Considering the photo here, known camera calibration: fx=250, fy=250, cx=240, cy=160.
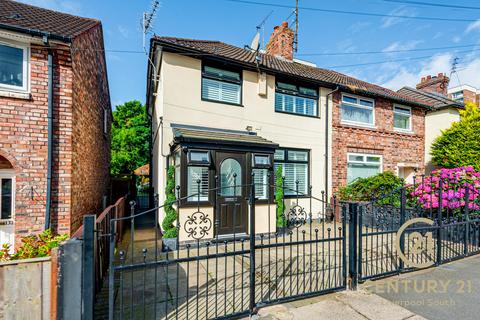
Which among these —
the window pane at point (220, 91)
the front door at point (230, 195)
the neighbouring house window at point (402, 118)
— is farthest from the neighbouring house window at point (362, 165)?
the front door at point (230, 195)

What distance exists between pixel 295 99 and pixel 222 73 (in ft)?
10.3

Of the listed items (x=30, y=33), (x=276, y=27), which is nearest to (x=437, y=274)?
(x=30, y=33)

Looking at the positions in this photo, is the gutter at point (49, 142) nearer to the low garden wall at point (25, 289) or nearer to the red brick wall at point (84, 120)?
the red brick wall at point (84, 120)

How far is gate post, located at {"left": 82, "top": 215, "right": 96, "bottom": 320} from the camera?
2.44 meters

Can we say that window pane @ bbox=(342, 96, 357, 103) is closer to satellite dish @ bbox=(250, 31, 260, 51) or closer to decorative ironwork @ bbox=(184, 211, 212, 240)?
satellite dish @ bbox=(250, 31, 260, 51)

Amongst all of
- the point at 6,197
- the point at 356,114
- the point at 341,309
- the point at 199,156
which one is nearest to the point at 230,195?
the point at 199,156

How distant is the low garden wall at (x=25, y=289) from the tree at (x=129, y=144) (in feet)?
71.4

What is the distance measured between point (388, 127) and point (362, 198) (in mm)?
4481

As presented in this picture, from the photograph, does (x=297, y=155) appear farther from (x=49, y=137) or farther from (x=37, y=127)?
(x=37, y=127)

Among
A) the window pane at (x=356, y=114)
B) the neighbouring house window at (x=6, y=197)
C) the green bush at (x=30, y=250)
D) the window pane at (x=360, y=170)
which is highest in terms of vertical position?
the window pane at (x=356, y=114)

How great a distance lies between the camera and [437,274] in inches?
172

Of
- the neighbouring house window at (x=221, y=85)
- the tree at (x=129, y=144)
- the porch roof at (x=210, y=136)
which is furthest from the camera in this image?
the tree at (x=129, y=144)

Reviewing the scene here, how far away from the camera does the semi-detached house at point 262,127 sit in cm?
657

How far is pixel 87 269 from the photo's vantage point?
8.11 ft
